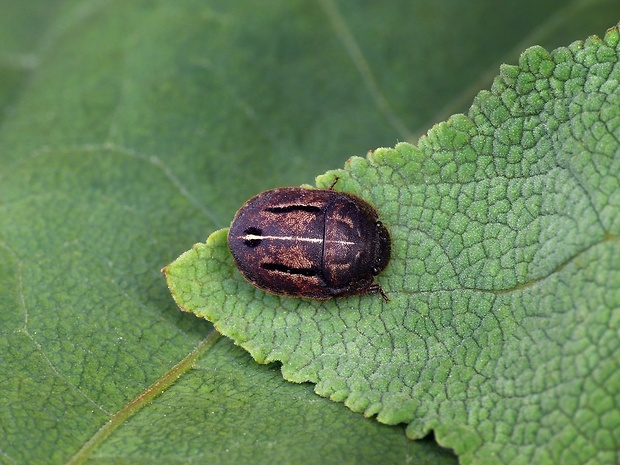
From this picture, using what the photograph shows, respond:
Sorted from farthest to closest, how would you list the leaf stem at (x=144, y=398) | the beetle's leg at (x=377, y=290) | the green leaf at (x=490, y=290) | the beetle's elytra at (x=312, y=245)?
the beetle's elytra at (x=312, y=245)
the beetle's leg at (x=377, y=290)
the leaf stem at (x=144, y=398)
the green leaf at (x=490, y=290)

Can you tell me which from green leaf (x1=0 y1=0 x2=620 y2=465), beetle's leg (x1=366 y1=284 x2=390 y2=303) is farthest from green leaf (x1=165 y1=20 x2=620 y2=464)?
green leaf (x1=0 y1=0 x2=620 y2=465)

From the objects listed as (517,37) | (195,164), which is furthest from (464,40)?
(195,164)

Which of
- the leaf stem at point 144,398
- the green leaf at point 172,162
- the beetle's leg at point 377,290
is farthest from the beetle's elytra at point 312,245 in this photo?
the leaf stem at point 144,398

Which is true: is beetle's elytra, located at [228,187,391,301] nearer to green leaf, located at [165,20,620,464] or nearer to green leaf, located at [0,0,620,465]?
green leaf, located at [165,20,620,464]

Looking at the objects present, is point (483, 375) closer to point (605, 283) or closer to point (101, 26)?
point (605, 283)

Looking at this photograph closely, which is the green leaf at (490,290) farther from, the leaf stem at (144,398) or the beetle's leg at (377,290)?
the leaf stem at (144,398)
